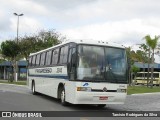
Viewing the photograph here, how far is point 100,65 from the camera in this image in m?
17.2

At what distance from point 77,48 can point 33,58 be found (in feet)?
36.5

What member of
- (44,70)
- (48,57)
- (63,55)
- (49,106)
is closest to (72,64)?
(63,55)

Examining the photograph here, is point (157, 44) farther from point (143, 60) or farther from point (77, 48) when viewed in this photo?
point (77, 48)

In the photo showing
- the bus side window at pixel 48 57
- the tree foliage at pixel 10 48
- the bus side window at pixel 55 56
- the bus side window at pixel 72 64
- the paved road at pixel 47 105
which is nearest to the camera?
the bus side window at pixel 72 64

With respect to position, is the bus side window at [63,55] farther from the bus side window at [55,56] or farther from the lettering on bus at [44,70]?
the lettering on bus at [44,70]

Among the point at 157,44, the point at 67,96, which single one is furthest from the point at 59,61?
the point at 157,44

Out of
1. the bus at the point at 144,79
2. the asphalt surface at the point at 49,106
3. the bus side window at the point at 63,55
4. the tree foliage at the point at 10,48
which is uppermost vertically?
the tree foliage at the point at 10,48

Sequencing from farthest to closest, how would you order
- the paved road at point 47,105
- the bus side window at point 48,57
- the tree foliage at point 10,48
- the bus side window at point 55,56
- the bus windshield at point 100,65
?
1. the tree foliage at point 10,48
2. the bus side window at point 48,57
3. the bus side window at point 55,56
4. the paved road at point 47,105
5. the bus windshield at point 100,65

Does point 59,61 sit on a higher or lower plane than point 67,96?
higher

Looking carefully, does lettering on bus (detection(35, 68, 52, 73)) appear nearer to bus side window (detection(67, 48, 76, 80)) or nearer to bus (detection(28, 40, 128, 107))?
bus (detection(28, 40, 128, 107))

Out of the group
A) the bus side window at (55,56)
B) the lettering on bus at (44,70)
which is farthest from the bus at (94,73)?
the lettering on bus at (44,70)

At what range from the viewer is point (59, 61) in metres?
20.0

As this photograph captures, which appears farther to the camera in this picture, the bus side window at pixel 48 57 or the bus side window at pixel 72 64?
the bus side window at pixel 48 57

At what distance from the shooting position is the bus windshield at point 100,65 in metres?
17.0
